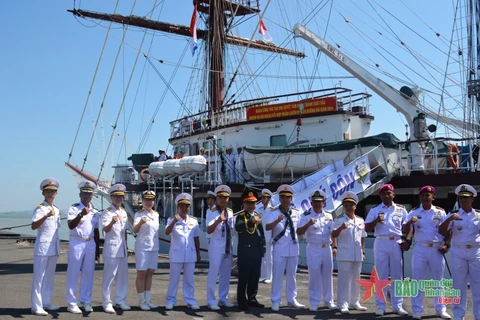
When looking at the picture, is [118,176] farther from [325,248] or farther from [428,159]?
[325,248]

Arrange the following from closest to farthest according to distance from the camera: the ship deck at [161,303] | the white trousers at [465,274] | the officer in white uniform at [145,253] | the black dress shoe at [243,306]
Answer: the white trousers at [465,274] < the ship deck at [161,303] < the officer in white uniform at [145,253] < the black dress shoe at [243,306]

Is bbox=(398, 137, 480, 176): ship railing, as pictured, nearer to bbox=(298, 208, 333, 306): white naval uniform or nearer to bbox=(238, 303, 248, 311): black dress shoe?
bbox=(298, 208, 333, 306): white naval uniform

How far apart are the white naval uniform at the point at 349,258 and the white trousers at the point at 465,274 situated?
4.21 feet

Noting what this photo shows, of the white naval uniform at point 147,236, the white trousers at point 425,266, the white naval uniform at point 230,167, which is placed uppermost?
the white naval uniform at point 230,167

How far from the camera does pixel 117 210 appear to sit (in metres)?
7.49

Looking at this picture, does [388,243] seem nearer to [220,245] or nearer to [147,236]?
[220,245]

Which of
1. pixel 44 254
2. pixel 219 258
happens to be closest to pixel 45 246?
pixel 44 254

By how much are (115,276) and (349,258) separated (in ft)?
10.9

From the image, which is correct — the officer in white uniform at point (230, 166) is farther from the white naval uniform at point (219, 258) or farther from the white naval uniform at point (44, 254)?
the white naval uniform at point (44, 254)

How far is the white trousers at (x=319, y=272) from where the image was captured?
7.59m

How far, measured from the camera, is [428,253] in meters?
7.14

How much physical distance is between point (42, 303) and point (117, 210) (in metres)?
1.58

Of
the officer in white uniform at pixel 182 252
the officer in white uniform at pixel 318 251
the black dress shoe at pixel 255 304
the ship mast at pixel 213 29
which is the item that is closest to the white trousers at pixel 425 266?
the officer in white uniform at pixel 318 251

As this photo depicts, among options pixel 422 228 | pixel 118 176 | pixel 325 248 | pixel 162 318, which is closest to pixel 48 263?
pixel 162 318
